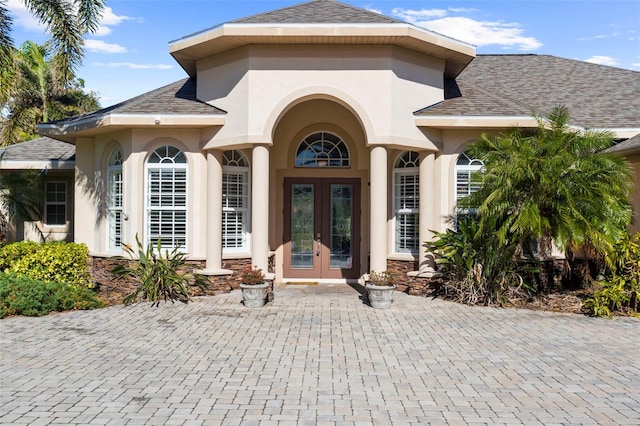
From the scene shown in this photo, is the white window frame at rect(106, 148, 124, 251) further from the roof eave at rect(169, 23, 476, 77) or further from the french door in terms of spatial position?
the french door

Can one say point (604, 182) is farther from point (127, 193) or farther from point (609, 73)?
point (127, 193)

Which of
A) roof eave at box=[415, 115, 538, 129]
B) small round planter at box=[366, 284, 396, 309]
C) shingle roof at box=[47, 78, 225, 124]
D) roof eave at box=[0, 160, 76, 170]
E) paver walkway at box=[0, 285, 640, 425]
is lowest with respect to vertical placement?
paver walkway at box=[0, 285, 640, 425]

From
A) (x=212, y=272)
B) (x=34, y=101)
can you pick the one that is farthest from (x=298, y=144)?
(x=34, y=101)

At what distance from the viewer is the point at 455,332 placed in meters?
9.04

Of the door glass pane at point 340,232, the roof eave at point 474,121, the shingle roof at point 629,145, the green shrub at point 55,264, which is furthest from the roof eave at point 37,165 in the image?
the shingle roof at point 629,145

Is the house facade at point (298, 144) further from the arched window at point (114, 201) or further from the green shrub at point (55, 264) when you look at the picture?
the green shrub at point (55, 264)

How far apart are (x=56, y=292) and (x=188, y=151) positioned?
440 centimetres

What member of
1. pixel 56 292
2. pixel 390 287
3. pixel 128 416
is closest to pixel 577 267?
pixel 390 287

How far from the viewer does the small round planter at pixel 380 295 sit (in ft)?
35.7

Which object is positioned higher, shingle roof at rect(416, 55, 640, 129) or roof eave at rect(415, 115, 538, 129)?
shingle roof at rect(416, 55, 640, 129)

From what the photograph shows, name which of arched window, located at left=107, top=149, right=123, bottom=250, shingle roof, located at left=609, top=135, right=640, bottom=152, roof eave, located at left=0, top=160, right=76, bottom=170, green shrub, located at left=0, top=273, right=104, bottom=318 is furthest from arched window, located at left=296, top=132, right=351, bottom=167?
roof eave, located at left=0, top=160, right=76, bottom=170

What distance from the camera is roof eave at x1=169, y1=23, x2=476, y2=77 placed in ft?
37.1

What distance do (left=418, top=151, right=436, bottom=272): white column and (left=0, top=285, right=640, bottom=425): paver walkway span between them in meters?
2.09

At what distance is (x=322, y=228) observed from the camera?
14516mm
